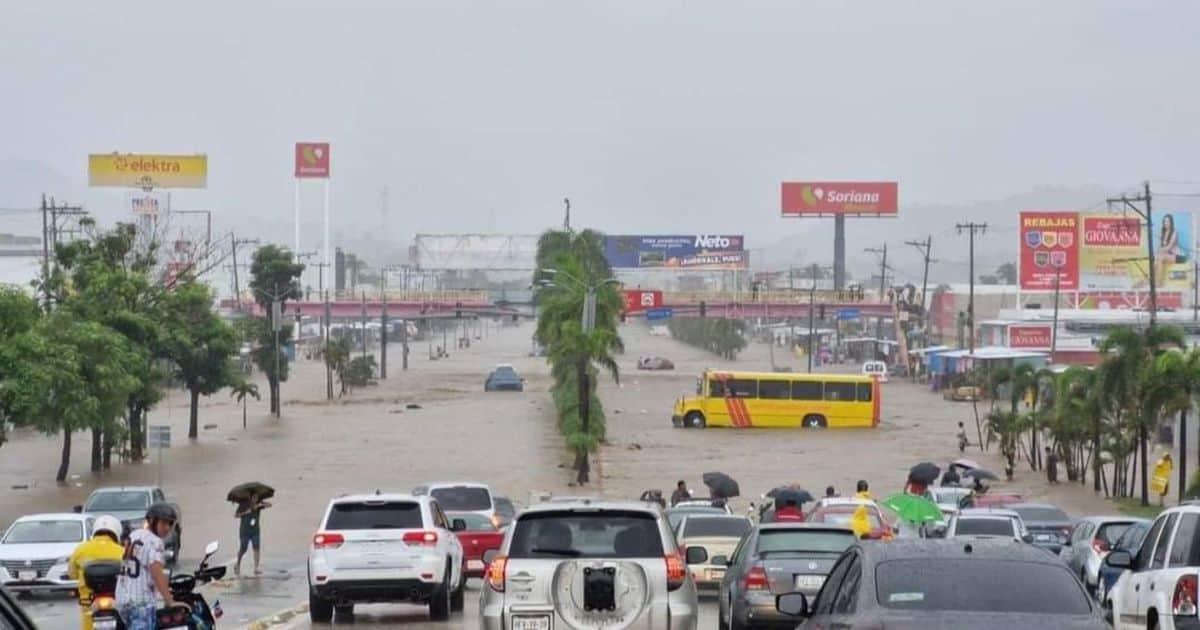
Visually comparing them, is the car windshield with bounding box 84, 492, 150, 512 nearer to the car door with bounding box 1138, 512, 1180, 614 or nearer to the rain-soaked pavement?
the rain-soaked pavement

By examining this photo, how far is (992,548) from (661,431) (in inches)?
2919

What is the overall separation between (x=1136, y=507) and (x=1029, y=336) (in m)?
74.6

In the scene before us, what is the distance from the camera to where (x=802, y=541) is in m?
20.7

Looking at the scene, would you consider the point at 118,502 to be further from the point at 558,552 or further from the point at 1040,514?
the point at 558,552

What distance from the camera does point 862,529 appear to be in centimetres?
2647

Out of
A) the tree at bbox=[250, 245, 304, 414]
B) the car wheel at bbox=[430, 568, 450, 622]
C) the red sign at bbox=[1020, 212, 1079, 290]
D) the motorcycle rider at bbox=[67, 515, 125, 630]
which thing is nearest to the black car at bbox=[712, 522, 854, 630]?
the car wheel at bbox=[430, 568, 450, 622]

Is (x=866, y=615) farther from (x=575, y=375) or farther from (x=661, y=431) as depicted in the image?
(x=661, y=431)

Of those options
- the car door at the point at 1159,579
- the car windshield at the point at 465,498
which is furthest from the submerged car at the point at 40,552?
the car door at the point at 1159,579

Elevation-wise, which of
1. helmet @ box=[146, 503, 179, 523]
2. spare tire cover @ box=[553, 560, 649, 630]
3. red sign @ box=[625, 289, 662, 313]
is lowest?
spare tire cover @ box=[553, 560, 649, 630]

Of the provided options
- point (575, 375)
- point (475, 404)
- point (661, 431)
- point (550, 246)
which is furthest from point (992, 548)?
point (550, 246)

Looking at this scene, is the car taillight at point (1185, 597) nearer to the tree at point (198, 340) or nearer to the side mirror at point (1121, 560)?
the side mirror at point (1121, 560)

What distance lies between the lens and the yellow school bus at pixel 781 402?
8838 centimetres

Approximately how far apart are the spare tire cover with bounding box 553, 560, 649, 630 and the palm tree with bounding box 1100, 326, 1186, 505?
3638cm

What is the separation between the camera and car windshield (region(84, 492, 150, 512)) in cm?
3681
